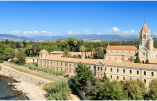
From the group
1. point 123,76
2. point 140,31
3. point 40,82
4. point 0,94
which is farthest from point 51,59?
point 140,31

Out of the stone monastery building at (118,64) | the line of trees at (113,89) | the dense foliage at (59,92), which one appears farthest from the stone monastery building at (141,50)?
the dense foliage at (59,92)

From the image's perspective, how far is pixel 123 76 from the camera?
115 feet

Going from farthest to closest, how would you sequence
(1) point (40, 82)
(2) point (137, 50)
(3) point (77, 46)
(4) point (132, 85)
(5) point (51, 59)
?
(3) point (77, 46) → (2) point (137, 50) → (5) point (51, 59) → (1) point (40, 82) → (4) point (132, 85)

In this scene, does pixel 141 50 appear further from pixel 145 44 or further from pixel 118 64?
pixel 118 64

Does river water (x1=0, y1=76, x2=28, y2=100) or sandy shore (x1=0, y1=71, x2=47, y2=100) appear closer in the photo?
river water (x1=0, y1=76, x2=28, y2=100)

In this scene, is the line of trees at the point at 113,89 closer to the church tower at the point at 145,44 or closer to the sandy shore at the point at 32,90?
the sandy shore at the point at 32,90

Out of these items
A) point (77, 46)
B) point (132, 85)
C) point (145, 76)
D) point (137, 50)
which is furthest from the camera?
point (77, 46)

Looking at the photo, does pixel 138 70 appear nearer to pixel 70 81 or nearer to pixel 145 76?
pixel 145 76

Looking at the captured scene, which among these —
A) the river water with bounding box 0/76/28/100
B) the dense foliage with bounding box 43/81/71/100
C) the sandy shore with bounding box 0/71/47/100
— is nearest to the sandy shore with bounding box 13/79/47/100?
the sandy shore with bounding box 0/71/47/100

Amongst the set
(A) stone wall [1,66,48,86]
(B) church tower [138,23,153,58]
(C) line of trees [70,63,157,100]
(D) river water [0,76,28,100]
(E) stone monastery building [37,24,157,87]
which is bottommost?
(D) river water [0,76,28,100]

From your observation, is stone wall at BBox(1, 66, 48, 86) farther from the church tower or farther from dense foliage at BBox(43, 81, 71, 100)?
the church tower

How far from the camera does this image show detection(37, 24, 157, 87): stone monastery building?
33.0 meters

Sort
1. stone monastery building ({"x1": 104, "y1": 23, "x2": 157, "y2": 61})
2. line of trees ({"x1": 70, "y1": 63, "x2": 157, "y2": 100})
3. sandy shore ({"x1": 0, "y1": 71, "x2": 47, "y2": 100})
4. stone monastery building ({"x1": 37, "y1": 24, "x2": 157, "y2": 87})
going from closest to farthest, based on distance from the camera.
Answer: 1. line of trees ({"x1": 70, "y1": 63, "x2": 157, "y2": 100})
2. sandy shore ({"x1": 0, "y1": 71, "x2": 47, "y2": 100})
3. stone monastery building ({"x1": 37, "y1": 24, "x2": 157, "y2": 87})
4. stone monastery building ({"x1": 104, "y1": 23, "x2": 157, "y2": 61})

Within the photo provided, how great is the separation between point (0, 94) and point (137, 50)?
4875 cm
